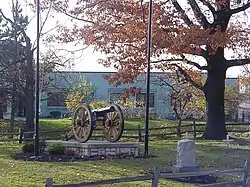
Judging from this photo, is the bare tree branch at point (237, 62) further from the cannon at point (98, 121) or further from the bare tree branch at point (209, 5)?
the cannon at point (98, 121)

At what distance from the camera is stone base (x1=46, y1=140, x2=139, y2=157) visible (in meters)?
19.3

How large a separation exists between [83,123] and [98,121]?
1026mm

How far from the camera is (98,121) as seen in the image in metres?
21.2

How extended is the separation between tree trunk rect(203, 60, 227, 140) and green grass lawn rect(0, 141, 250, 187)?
9.58 metres

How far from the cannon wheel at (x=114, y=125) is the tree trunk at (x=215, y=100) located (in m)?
11.1

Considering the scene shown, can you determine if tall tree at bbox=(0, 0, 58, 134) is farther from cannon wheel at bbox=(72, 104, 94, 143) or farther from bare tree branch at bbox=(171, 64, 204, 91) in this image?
cannon wheel at bbox=(72, 104, 94, 143)

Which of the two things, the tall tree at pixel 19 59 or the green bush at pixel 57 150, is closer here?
the green bush at pixel 57 150

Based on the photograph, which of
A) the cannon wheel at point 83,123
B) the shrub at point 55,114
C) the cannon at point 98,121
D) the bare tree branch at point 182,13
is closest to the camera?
the cannon wheel at point 83,123

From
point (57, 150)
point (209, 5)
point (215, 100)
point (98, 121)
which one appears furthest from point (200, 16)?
point (57, 150)

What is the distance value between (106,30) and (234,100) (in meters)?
28.8

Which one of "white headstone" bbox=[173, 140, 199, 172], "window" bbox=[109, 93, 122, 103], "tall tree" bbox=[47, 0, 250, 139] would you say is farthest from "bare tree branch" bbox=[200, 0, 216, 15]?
"window" bbox=[109, 93, 122, 103]

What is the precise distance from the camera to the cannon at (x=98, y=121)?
2008 centimetres

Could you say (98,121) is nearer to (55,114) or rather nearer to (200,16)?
(200,16)

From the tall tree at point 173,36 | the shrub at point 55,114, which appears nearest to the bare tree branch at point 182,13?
the tall tree at point 173,36
